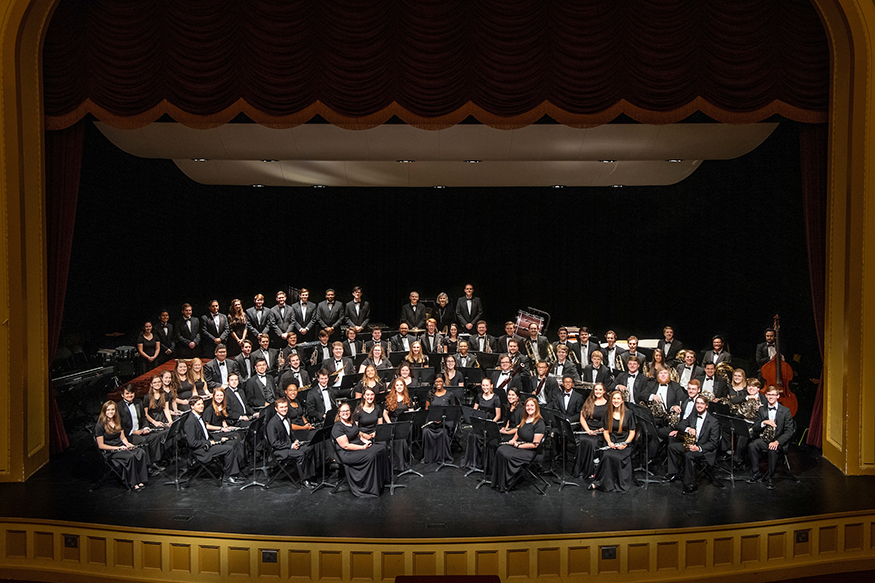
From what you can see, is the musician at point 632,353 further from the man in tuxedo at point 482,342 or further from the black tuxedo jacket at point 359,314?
the black tuxedo jacket at point 359,314

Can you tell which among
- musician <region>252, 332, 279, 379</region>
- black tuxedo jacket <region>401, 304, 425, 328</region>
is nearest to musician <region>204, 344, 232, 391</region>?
musician <region>252, 332, 279, 379</region>

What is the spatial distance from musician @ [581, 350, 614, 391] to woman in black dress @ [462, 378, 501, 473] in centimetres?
173

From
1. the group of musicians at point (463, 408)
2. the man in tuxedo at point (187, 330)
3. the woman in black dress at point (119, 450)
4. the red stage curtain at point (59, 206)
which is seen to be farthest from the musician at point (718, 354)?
the red stage curtain at point (59, 206)

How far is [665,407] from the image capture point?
363 inches

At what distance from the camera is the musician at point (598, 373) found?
32.7 ft

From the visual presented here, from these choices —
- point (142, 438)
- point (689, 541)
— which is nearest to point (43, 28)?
point (142, 438)

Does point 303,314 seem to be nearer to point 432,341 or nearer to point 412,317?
point 412,317

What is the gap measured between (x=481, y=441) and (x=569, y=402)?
134 cm

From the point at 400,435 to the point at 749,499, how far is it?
4164 millimetres

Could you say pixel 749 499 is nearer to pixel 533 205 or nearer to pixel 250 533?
pixel 250 533

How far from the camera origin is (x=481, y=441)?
9.02m

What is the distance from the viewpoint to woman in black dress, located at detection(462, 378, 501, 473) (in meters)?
8.68

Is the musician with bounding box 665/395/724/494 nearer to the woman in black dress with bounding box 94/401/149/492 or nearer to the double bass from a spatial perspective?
the double bass

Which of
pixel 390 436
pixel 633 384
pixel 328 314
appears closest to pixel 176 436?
pixel 390 436
